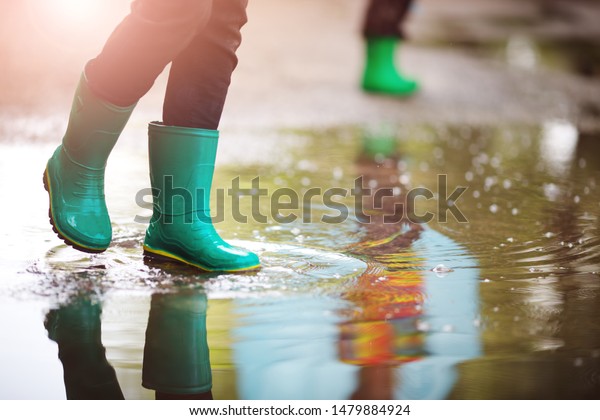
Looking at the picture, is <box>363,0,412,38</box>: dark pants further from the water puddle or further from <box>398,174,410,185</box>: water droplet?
the water puddle

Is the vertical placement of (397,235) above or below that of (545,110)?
below

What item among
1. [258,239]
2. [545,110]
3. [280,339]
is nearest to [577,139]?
[545,110]

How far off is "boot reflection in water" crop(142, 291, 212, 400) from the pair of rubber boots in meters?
0.20

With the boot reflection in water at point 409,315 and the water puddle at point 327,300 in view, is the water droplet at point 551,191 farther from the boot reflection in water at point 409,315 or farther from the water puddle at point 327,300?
the boot reflection in water at point 409,315

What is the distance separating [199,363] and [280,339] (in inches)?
5.9

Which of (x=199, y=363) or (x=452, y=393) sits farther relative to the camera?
(x=199, y=363)

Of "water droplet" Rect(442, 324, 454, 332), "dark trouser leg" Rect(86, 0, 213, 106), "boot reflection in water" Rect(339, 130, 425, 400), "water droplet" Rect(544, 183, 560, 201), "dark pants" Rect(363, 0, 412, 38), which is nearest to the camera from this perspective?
"boot reflection in water" Rect(339, 130, 425, 400)

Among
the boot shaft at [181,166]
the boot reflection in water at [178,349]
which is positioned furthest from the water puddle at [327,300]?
the boot shaft at [181,166]

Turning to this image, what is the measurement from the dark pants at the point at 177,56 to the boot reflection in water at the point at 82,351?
44 centimetres

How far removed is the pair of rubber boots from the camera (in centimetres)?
193

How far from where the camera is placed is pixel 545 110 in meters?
5.20

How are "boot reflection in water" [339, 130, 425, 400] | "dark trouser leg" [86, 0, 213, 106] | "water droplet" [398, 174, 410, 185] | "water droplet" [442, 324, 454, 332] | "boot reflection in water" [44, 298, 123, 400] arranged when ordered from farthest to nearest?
"water droplet" [398, 174, 410, 185] < "dark trouser leg" [86, 0, 213, 106] < "water droplet" [442, 324, 454, 332] < "boot reflection in water" [339, 130, 425, 400] < "boot reflection in water" [44, 298, 123, 400]

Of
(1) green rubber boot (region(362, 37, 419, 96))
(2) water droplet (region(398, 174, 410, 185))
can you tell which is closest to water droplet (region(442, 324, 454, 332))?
(2) water droplet (region(398, 174, 410, 185))

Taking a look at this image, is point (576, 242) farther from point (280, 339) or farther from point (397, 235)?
point (280, 339)
